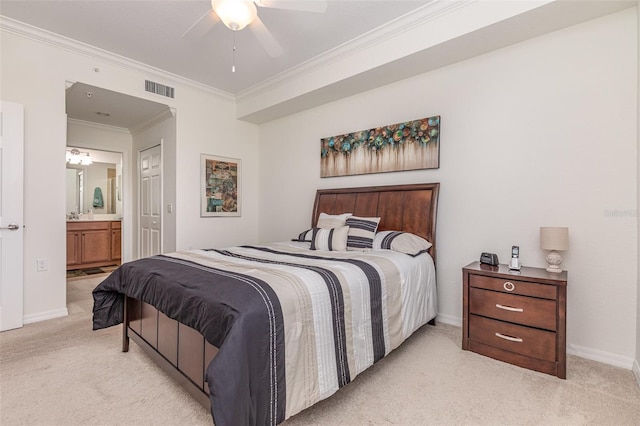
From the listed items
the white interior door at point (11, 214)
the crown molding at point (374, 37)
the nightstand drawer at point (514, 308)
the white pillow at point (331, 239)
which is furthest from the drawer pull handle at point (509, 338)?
the white interior door at point (11, 214)

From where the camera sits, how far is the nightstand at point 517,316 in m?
2.12

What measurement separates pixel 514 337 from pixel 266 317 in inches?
77.7

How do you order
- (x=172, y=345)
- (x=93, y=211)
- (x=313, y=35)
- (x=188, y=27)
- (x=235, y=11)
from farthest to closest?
(x=93, y=211) → (x=313, y=35) → (x=188, y=27) → (x=235, y=11) → (x=172, y=345)

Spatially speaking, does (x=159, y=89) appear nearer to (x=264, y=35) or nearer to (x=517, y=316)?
(x=264, y=35)

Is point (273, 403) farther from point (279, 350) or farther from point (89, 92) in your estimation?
point (89, 92)

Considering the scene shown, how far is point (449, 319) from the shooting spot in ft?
10.3

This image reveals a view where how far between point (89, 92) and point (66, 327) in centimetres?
278

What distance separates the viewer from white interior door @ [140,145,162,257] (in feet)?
15.9

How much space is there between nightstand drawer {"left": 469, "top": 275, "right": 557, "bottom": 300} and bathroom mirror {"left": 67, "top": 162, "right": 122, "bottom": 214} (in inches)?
291

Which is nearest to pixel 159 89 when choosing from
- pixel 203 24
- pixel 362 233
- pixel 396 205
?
pixel 203 24

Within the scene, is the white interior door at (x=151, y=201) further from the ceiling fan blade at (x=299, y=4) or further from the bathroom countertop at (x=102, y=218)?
the ceiling fan blade at (x=299, y=4)

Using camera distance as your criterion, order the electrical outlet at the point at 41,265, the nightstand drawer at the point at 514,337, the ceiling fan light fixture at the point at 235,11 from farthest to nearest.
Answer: the electrical outlet at the point at 41,265 → the nightstand drawer at the point at 514,337 → the ceiling fan light fixture at the point at 235,11

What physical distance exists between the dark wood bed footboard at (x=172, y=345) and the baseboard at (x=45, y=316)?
1510mm

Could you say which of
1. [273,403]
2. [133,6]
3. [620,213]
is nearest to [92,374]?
[273,403]
